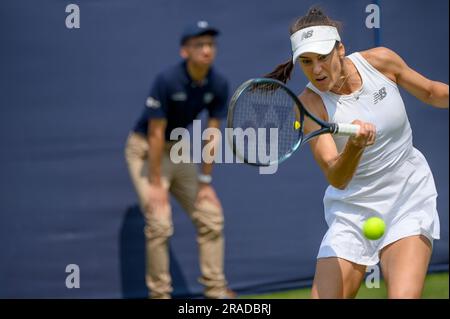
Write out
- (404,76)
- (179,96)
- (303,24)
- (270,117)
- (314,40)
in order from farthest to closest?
(179,96)
(270,117)
(404,76)
(303,24)
(314,40)

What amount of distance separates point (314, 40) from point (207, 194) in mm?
2039

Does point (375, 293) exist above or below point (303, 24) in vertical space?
below

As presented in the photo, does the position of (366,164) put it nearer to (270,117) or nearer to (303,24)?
(270,117)

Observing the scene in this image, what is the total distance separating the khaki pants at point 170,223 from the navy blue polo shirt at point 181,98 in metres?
0.15

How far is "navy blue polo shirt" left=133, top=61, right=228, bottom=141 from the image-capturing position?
4.85 metres

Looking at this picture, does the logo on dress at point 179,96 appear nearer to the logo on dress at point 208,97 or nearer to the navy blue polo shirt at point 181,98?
the navy blue polo shirt at point 181,98

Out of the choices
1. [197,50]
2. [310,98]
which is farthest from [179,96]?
[310,98]

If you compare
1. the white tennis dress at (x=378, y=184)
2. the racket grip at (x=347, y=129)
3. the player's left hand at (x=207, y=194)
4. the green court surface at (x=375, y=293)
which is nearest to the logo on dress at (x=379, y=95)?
the white tennis dress at (x=378, y=184)

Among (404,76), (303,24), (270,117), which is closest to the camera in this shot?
(303,24)

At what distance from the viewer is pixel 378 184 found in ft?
10.6

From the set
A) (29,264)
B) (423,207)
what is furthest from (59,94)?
(423,207)

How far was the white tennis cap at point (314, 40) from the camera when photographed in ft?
10.1

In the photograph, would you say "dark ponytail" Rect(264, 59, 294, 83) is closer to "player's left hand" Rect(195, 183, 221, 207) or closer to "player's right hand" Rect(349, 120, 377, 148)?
"player's right hand" Rect(349, 120, 377, 148)

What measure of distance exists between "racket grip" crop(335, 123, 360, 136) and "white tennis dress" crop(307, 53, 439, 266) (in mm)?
189
